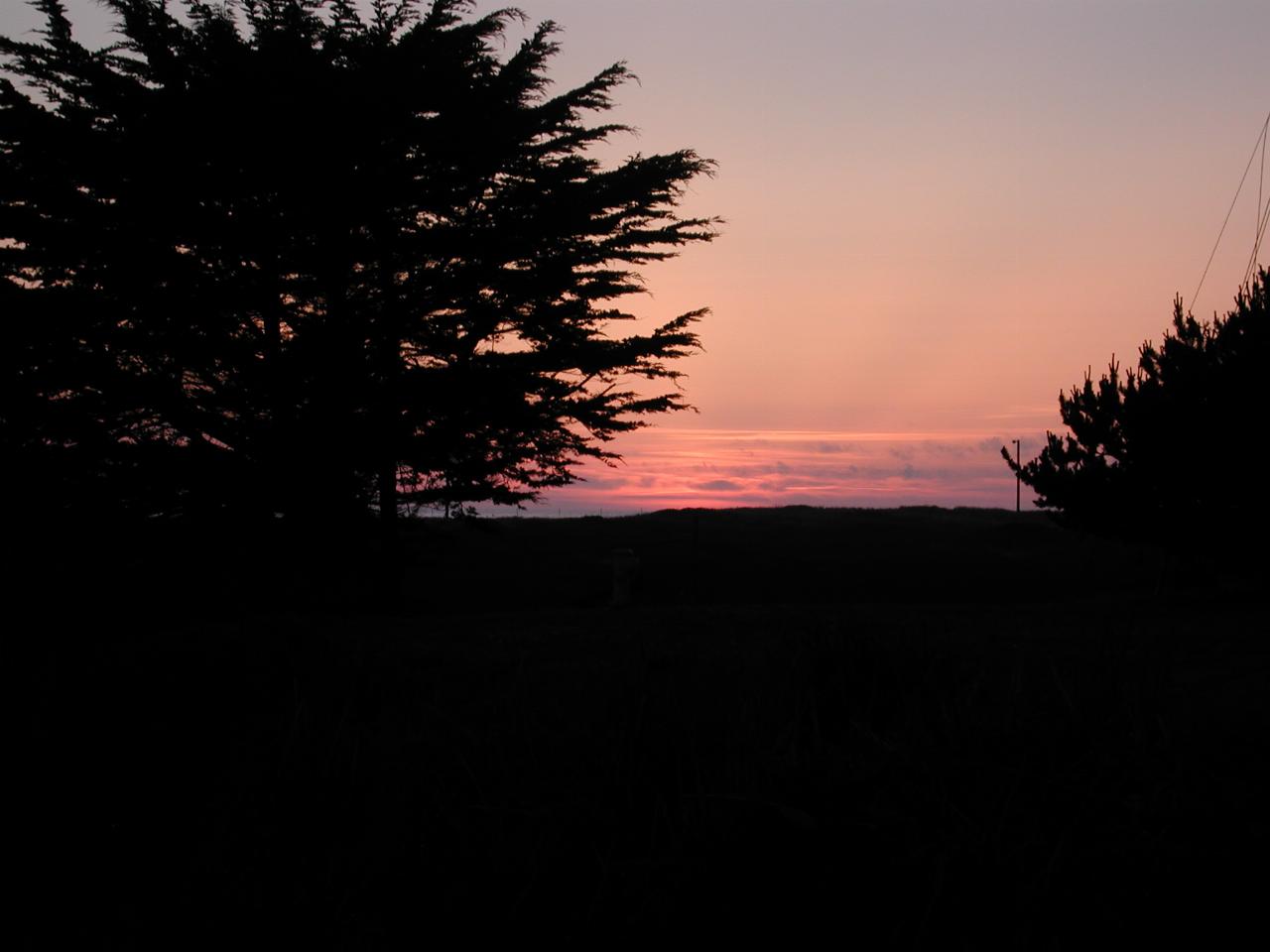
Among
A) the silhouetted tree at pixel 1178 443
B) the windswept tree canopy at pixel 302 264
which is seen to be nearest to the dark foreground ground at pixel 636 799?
the windswept tree canopy at pixel 302 264

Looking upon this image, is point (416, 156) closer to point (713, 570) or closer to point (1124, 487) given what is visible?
→ point (713, 570)

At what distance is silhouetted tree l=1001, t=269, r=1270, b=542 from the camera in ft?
61.7

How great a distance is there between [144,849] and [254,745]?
2.74 feet

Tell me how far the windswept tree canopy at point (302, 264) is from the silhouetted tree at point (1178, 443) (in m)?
8.43

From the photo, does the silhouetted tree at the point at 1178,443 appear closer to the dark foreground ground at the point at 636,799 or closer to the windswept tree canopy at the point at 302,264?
the windswept tree canopy at the point at 302,264

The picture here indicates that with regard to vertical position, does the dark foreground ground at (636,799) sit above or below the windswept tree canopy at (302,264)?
below

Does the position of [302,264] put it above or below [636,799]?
above

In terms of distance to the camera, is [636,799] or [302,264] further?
[302,264]

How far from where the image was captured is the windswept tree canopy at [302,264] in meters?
16.4

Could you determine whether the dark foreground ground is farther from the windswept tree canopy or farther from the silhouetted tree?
the silhouetted tree

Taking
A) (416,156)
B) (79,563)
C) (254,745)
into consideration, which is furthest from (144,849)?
(416,156)

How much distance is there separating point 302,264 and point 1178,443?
52.1ft

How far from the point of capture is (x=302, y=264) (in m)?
17.6

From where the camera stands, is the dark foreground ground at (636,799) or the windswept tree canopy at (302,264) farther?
the windswept tree canopy at (302,264)
